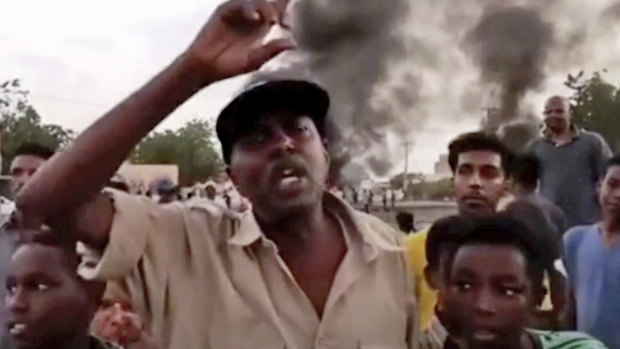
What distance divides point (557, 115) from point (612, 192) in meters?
1.94

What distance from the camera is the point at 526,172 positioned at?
6.27m

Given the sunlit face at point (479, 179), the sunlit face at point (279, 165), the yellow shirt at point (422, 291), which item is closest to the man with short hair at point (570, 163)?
the sunlit face at point (479, 179)

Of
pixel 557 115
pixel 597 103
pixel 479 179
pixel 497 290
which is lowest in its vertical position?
pixel 497 290

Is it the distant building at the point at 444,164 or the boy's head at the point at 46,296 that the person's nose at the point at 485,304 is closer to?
the boy's head at the point at 46,296

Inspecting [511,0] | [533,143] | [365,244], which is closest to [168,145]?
[511,0]

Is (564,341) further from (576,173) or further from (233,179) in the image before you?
(576,173)

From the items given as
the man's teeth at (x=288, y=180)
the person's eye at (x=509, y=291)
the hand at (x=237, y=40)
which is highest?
the hand at (x=237, y=40)

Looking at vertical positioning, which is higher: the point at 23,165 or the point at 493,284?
the point at 23,165

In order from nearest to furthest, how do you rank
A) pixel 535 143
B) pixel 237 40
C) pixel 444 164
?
pixel 237 40 → pixel 444 164 → pixel 535 143

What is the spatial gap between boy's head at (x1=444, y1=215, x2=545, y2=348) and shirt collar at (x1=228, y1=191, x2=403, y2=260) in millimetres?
186

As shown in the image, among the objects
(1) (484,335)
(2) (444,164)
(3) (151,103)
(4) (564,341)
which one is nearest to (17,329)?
(3) (151,103)

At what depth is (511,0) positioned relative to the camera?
17.7 metres

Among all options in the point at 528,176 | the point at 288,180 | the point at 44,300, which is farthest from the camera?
the point at 528,176

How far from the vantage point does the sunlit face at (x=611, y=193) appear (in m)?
4.43
